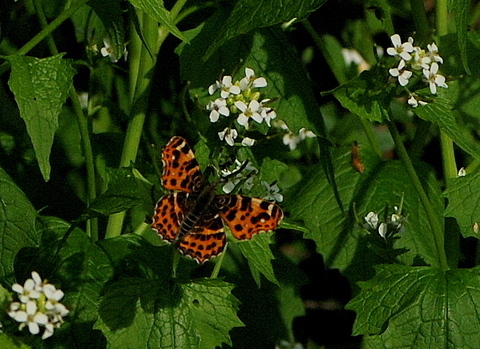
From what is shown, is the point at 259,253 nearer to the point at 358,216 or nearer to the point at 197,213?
the point at 197,213

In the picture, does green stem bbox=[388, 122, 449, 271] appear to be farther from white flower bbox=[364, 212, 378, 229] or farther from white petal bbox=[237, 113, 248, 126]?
white petal bbox=[237, 113, 248, 126]

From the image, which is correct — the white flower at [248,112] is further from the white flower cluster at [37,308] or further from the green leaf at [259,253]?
the white flower cluster at [37,308]

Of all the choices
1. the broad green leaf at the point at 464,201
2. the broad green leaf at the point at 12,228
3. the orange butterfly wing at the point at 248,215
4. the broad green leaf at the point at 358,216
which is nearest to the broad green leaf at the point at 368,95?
the broad green leaf at the point at 464,201

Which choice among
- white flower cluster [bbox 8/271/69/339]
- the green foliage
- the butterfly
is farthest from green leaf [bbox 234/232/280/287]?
white flower cluster [bbox 8/271/69/339]

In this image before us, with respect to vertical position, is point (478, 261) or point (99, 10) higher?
point (99, 10)

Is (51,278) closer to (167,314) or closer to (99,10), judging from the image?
(167,314)

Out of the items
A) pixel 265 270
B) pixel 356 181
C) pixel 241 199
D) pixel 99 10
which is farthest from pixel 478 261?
pixel 99 10
